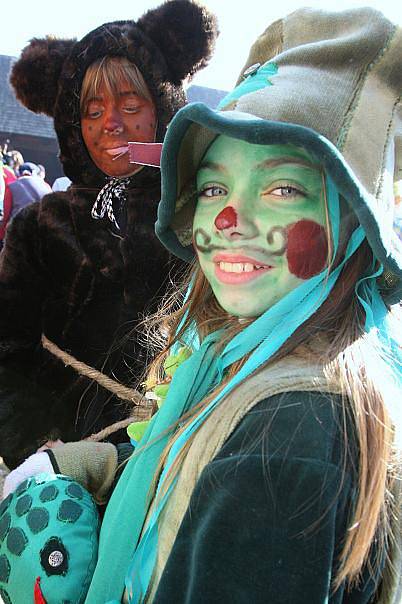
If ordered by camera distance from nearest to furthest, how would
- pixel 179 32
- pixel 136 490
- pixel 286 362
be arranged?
pixel 286 362
pixel 136 490
pixel 179 32

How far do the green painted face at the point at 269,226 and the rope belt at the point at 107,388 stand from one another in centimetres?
99

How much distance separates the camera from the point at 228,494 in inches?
29.0

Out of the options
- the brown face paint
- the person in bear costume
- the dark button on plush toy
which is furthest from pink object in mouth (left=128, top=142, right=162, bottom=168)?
the person in bear costume

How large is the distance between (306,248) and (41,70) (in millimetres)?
1704

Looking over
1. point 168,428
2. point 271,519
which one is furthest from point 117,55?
point 271,519

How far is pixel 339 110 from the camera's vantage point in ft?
3.13

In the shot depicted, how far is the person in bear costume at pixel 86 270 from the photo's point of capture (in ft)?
6.88

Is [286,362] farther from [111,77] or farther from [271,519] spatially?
[111,77]

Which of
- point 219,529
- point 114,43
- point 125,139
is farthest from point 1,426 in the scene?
point 219,529

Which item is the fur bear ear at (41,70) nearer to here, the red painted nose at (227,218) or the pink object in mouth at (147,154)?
the pink object in mouth at (147,154)

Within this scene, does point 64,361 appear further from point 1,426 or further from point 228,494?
point 228,494

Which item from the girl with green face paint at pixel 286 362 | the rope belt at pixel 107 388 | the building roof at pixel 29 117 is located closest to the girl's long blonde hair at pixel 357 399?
the girl with green face paint at pixel 286 362

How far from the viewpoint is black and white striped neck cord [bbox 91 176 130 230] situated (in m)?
2.14

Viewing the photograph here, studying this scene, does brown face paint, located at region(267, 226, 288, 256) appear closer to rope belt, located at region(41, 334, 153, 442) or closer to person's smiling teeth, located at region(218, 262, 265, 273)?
person's smiling teeth, located at region(218, 262, 265, 273)
